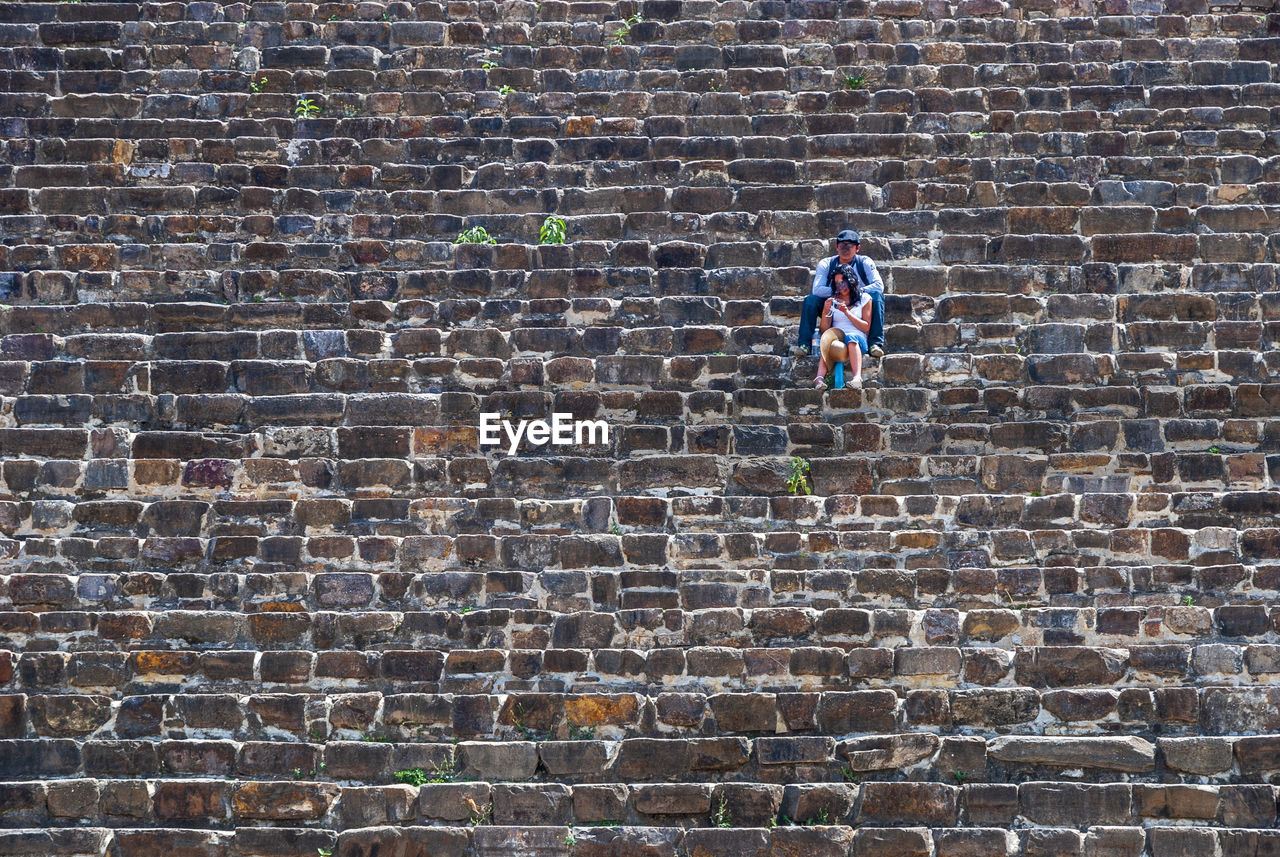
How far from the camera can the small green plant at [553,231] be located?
26.1 feet

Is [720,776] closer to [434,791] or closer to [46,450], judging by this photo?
[434,791]

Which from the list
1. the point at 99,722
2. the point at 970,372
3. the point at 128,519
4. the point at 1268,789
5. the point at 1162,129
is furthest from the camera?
the point at 1162,129

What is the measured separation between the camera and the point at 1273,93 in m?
8.55

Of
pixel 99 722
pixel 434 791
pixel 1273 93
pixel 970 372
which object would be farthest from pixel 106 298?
pixel 1273 93

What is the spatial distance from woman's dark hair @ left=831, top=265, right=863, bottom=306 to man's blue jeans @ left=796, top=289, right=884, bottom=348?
8cm

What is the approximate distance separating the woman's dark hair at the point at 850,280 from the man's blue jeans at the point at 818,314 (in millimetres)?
77

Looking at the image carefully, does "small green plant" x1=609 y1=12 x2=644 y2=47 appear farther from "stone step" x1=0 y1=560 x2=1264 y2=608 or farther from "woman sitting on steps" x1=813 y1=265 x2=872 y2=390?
"stone step" x1=0 y1=560 x2=1264 y2=608

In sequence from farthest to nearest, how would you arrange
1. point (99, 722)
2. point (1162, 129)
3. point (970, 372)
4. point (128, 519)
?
point (1162, 129) < point (970, 372) < point (128, 519) < point (99, 722)

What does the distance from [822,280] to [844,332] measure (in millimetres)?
360

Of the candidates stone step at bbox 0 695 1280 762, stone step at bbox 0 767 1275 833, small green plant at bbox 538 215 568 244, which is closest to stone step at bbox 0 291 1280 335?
small green plant at bbox 538 215 568 244

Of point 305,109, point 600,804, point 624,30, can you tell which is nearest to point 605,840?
point 600,804

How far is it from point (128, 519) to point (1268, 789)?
552 centimetres

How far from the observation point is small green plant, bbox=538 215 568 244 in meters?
7.95

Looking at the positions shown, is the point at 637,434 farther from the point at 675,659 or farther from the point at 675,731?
the point at 675,731
